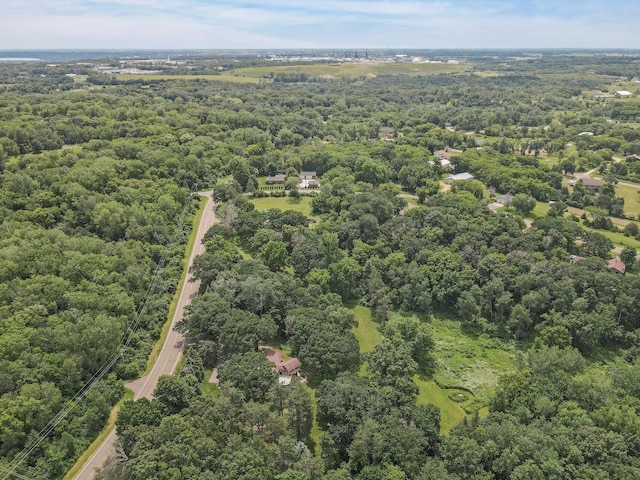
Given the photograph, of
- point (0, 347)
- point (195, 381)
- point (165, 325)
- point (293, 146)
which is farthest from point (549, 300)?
point (293, 146)

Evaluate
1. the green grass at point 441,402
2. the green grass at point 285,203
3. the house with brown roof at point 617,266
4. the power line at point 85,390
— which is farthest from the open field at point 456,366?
the green grass at point 285,203

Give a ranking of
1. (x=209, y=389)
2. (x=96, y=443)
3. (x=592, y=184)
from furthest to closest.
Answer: (x=592, y=184) → (x=209, y=389) → (x=96, y=443)

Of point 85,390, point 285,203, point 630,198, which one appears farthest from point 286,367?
point 630,198

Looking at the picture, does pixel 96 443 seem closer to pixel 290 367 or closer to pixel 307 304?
pixel 290 367

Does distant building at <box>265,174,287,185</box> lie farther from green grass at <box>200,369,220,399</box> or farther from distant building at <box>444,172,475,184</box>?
green grass at <box>200,369,220,399</box>

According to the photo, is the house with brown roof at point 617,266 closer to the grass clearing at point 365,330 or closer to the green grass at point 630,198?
the green grass at point 630,198
